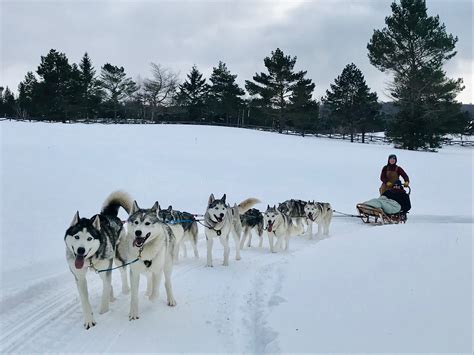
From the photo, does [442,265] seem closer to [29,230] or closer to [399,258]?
[399,258]

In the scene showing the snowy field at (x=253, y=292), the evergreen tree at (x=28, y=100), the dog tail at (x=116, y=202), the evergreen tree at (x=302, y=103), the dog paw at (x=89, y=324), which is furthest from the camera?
the evergreen tree at (x=28, y=100)

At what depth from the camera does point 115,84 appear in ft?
147

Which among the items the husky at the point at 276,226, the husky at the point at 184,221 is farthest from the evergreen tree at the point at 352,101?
the husky at the point at 184,221

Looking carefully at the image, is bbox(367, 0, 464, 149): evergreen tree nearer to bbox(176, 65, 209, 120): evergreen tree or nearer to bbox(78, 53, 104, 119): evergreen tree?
bbox(176, 65, 209, 120): evergreen tree

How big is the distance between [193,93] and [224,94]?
4365 millimetres

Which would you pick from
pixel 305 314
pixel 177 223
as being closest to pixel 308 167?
pixel 177 223

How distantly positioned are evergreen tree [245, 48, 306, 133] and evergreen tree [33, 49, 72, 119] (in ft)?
62.4

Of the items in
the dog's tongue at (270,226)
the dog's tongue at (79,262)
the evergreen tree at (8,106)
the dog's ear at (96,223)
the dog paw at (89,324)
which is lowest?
the dog paw at (89,324)

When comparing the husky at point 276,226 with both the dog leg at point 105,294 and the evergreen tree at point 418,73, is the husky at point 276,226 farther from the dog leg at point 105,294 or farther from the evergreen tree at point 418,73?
the evergreen tree at point 418,73

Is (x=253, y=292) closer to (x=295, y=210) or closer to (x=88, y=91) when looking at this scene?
(x=295, y=210)

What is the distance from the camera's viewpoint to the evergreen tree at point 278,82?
36.3 m

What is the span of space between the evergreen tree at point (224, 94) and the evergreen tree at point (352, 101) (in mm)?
10176

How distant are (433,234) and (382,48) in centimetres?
2696

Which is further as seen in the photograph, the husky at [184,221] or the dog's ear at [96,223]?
the husky at [184,221]
